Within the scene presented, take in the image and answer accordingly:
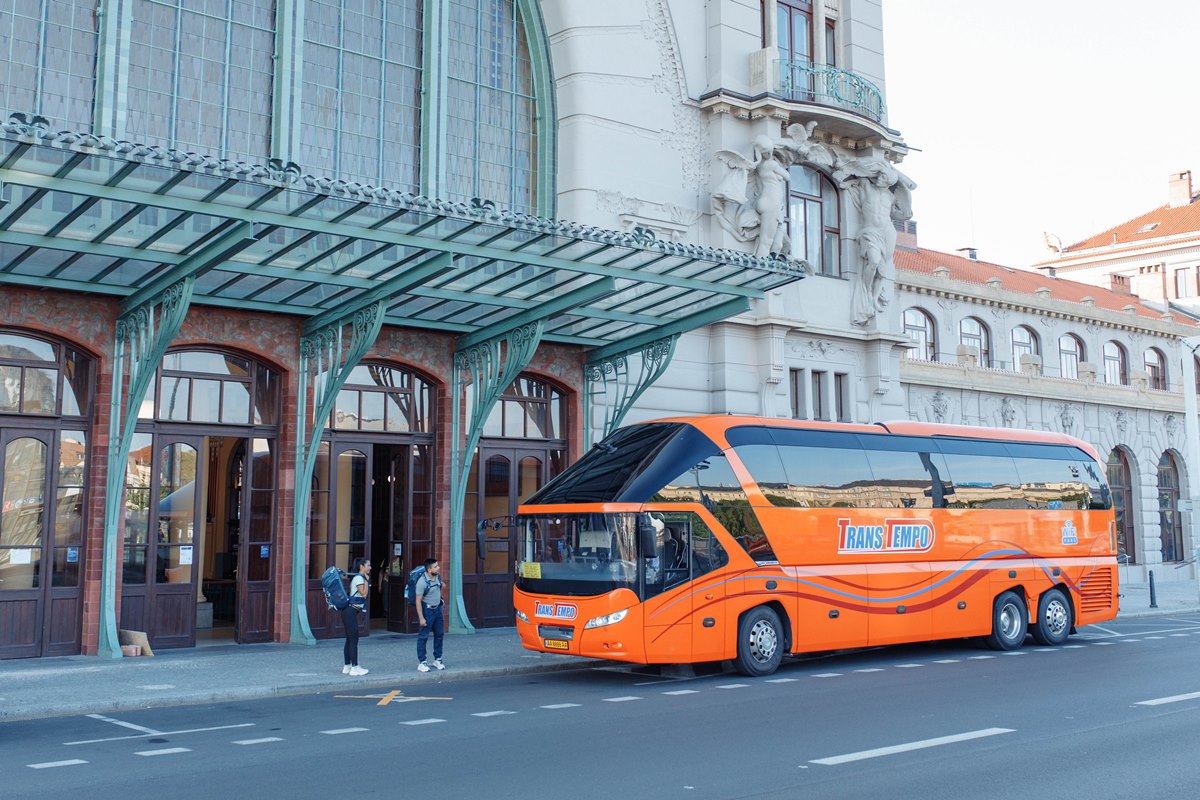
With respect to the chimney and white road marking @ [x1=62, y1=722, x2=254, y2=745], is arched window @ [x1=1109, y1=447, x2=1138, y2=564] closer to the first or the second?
white road marking @ [x1=62, y1=722, x2=254, y2=745]

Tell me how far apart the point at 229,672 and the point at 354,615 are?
73.9 inches

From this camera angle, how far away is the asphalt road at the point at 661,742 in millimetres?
8516

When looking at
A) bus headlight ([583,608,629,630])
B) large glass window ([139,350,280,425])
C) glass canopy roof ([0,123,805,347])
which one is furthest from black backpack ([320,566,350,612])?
large glass window ([139,350,280,425])

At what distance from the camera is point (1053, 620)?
20453 millimetres

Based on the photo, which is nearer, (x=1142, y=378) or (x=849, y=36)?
(x=849, y=36)

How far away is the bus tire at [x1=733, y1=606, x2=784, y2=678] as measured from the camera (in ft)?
51.4

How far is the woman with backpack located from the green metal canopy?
4023 millimetres

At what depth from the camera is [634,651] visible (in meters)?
14.8

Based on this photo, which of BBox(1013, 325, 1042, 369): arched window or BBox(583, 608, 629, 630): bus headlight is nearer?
BBox(583, 608, 629, 630): bus headlight

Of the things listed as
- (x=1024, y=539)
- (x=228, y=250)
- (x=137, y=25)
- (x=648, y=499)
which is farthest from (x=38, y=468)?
(x=1024, y=539)

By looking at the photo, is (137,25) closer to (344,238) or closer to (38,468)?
(344,238)

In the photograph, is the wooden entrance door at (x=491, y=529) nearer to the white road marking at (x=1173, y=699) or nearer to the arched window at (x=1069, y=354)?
the white road marking at (x=1173, y=699)

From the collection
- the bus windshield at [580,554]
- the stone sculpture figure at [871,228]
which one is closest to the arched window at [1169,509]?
the stone sculpture figure at [871,228]

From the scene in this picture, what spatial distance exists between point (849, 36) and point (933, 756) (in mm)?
22433
